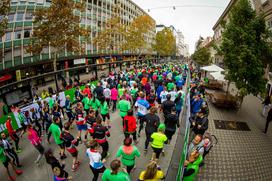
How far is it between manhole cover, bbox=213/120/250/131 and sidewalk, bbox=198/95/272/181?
0.94ft

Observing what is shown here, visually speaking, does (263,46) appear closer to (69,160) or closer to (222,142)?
(222,142)

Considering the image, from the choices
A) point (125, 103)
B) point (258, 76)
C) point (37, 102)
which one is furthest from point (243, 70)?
point (37, 102)

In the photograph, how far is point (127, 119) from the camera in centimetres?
621

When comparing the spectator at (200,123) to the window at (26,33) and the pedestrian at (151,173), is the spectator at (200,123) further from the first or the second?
the window at (26,33)

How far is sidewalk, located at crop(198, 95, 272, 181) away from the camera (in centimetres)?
566

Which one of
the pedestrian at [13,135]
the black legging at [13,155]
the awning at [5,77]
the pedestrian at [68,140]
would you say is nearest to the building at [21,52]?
the awning at [5,77]

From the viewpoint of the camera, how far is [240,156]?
22.3 feet

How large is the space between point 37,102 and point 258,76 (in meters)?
14.2

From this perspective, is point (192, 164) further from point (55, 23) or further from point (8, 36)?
point (8, 36)

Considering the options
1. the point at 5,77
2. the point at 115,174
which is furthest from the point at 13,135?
the point at 5,77

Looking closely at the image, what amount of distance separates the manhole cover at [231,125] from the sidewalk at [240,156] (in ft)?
0.94

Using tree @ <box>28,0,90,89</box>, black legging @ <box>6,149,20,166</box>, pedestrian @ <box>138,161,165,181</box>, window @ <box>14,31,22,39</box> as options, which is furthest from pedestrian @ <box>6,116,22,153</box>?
window @ <box>14,31,22,39</box>

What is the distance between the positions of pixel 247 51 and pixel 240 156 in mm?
7208

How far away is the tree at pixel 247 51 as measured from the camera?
10.7 m
